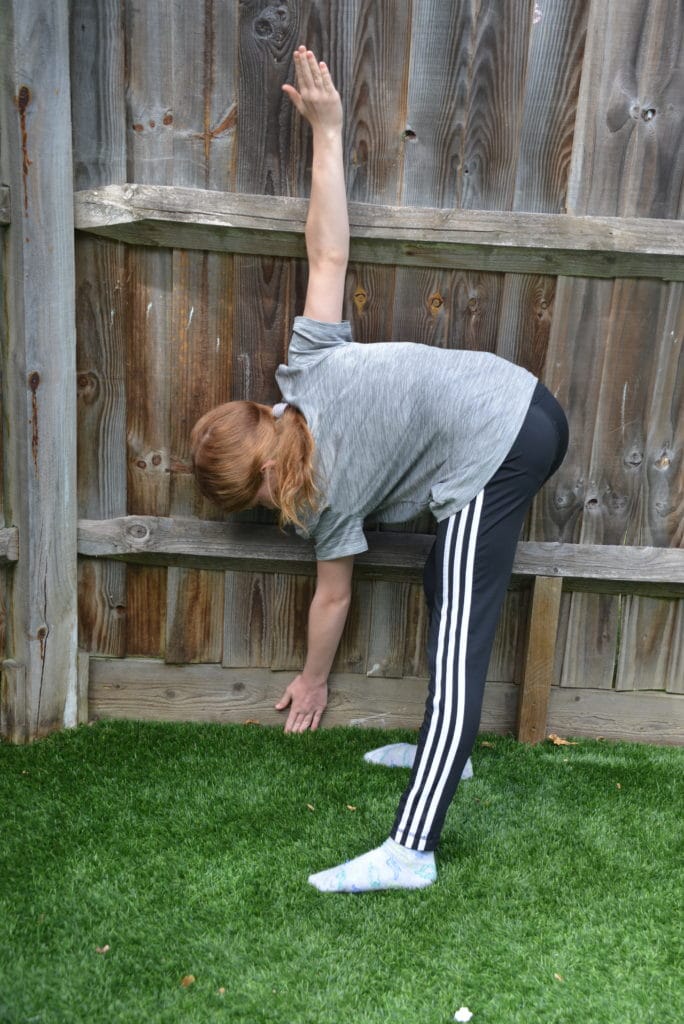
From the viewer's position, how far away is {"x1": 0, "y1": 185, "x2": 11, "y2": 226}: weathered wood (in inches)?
102

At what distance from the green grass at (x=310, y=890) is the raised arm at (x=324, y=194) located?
5.14 ft

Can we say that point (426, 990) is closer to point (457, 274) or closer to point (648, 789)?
point (648, 789)

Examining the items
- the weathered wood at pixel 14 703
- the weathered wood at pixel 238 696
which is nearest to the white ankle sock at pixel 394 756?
the weathered wood at pixel 238 696

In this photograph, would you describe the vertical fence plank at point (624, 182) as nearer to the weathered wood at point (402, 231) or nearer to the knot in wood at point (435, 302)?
the weathered wood at point (402, 231)

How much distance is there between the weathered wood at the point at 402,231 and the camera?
2.68 metres

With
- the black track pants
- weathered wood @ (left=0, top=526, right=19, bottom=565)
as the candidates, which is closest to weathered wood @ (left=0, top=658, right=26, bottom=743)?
weathered wood @ (left=0, top=526, right=19, bottom=565)

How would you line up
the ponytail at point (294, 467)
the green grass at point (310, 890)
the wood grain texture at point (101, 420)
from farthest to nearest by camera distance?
the wood grain texture at point (101, 420) < the ponytail at point (294, 467) < the green grass at point (310, 890)

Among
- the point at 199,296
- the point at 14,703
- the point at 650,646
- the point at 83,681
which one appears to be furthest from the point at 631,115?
the point at 14,703

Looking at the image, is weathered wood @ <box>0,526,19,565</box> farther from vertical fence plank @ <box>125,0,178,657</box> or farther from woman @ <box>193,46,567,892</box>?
woman @ <box>193,46,567,892</box>

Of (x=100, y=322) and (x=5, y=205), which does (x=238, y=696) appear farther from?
(x=5, y=205)

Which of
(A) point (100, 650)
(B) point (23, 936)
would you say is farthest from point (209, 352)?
(B) point (23, 936)

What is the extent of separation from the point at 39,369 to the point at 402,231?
1279 mm

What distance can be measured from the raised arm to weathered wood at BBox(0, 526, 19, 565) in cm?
124

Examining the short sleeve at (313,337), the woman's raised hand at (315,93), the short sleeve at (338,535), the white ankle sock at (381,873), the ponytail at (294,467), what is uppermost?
the woman's raised hand at (315,93)
